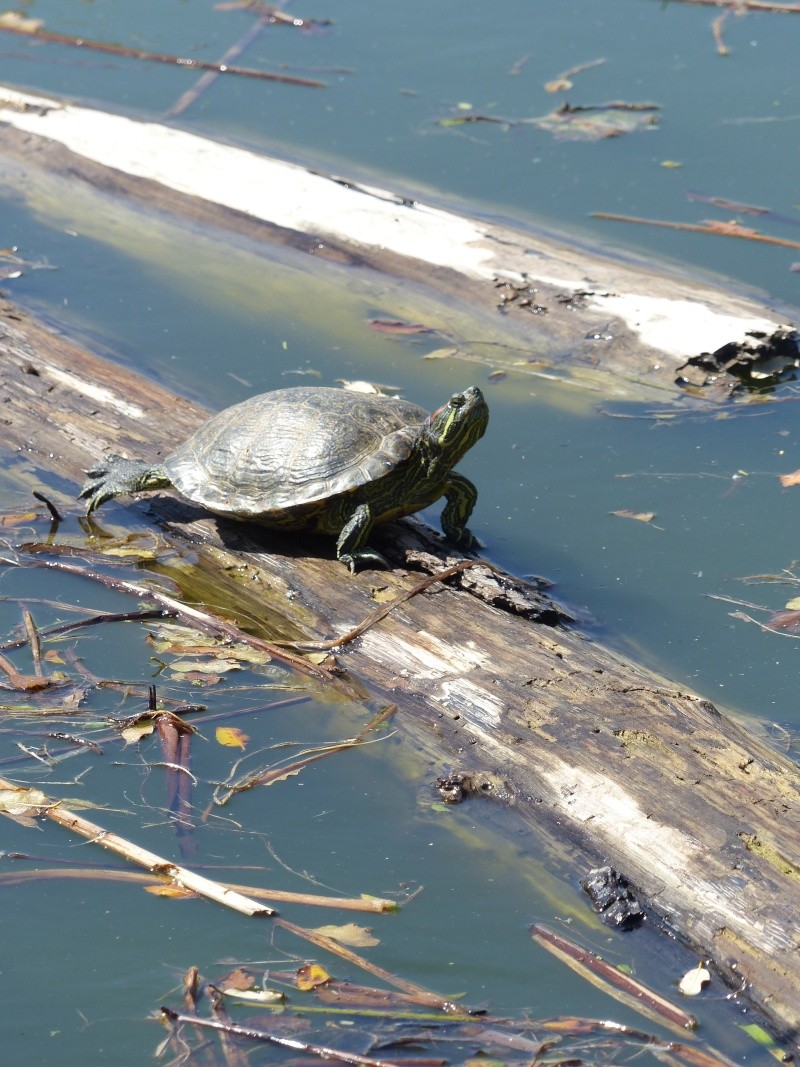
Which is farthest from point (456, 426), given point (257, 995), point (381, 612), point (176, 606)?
point (257, 995)

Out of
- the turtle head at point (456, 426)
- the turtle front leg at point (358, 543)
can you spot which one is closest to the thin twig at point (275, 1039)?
the turtle front leg at point (358, 543)

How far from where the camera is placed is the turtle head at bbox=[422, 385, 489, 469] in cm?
472

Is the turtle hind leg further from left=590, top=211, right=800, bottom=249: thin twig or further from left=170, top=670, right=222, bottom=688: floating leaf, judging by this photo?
left=590, top=211, right=800, bottom=249: thin twig

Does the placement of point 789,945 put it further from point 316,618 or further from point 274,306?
point 274,306

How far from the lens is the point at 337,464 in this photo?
4680 millimetres

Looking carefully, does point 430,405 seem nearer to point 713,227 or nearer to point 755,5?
point 713,227

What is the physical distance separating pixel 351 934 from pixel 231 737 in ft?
3.13

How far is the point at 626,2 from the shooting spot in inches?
439

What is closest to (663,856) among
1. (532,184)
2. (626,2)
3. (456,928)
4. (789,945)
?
(789,945)

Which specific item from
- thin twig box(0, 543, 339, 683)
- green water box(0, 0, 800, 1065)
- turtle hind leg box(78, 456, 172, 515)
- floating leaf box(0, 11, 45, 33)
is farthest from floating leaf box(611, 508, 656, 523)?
floating leaf box(0, 11, 45, 33)

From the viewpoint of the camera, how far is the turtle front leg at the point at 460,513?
4980mm

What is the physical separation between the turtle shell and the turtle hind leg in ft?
0.40

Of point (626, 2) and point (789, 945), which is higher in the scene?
point (626, 2)

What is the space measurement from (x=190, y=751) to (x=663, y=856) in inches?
60.1
